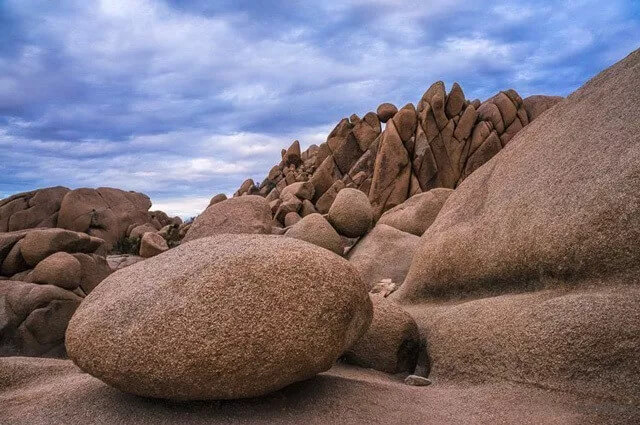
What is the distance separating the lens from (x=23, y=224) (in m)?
32.2

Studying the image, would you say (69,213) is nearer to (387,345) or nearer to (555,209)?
(387,345)

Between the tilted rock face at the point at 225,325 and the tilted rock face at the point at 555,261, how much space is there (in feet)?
5.91

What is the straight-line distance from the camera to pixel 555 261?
613cm

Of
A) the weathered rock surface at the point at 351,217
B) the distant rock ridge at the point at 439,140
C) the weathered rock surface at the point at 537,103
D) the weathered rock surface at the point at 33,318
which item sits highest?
the weathered rock surface at the point at 537,103

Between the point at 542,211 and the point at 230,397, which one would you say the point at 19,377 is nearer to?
the point at 230,397

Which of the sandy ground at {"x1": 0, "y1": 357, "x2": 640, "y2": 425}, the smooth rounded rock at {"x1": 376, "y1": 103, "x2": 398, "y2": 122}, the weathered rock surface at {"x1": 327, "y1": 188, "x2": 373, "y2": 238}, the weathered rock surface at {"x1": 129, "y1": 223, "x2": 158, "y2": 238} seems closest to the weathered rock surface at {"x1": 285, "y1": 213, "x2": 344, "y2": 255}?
the weathered rock surface at {"x1": 327, "y1": 188, "x2": 373, "y2": 238}

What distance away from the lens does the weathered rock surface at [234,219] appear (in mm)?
16422

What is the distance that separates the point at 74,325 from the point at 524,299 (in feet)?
16.7

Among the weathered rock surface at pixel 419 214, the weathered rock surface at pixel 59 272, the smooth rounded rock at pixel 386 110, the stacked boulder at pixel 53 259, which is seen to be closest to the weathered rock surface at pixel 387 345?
the weathered rock surface at pixel 419 214

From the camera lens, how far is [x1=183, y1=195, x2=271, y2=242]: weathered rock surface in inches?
647

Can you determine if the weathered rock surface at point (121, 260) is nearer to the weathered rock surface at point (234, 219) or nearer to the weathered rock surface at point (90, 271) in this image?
the weathered rock surface at point (90, 271)

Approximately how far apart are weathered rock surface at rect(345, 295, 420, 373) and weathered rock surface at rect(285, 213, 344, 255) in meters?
9.54

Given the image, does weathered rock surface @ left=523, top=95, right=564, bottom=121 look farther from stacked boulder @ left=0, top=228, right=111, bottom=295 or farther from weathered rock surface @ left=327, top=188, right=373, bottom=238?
stacked boulder @ left=0, top=228, right=111, bottom=295

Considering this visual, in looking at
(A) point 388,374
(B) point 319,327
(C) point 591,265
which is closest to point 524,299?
(C) point 591,265
